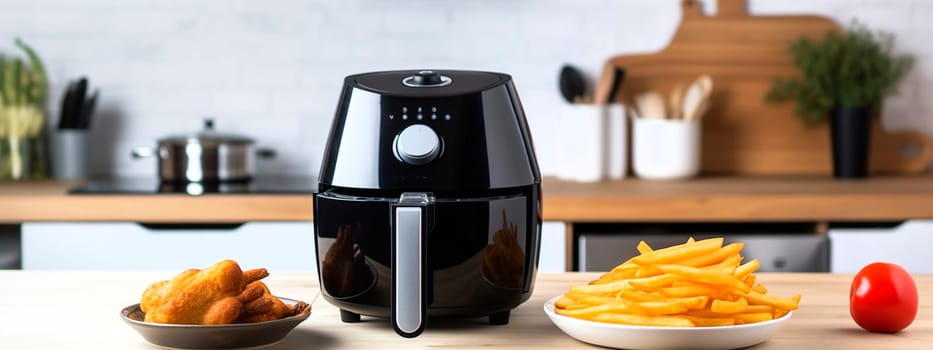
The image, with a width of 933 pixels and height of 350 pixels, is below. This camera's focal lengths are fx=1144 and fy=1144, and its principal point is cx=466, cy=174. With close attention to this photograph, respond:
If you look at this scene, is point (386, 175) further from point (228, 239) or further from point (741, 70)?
point (741, 70)

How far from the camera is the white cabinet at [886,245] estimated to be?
9.38ft

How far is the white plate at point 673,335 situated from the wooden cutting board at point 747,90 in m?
2.26

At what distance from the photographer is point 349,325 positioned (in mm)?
1329

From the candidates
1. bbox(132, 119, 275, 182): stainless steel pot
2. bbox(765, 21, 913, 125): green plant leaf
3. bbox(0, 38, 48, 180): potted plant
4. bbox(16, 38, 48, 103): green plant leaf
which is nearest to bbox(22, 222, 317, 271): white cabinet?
bbox(132, 119, 275, 182): stainless steel pot

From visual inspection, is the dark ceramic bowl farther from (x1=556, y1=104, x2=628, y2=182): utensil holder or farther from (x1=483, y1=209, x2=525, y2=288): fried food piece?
(x1=556, y1=104, x2=628, y2=182): utensil holder

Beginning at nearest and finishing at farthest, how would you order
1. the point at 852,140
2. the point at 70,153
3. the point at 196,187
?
1. the point at 196,187
2. the point at 852,140
3. the point at 70,153

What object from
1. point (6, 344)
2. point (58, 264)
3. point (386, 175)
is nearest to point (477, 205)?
point (386, 175)

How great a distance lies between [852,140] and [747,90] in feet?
1.22

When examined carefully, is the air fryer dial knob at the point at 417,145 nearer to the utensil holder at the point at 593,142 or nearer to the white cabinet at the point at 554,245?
the white cabinet at the point at 554,245

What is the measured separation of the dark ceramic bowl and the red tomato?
617 millimetres

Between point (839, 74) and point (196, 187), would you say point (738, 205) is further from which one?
point (196, 187)

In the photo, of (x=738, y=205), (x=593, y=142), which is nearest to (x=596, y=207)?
(x=738, y=205)

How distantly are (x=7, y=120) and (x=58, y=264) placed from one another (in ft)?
2.13

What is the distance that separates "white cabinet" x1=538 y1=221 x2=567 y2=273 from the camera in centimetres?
283
